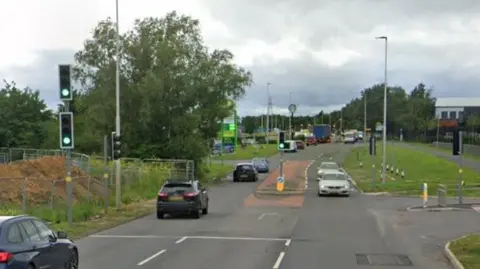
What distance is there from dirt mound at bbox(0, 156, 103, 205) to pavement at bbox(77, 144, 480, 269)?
17.4 feet

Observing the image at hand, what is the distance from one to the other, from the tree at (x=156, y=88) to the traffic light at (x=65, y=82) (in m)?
31.2

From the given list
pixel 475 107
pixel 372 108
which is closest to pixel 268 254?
pixel 475 107

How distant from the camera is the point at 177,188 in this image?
27.6 m

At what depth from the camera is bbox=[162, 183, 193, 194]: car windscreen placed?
27469 mm

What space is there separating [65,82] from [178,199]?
298 inches

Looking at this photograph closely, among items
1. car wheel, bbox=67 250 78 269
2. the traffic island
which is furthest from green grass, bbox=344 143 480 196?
car wheel, bbox=67 250 78 269

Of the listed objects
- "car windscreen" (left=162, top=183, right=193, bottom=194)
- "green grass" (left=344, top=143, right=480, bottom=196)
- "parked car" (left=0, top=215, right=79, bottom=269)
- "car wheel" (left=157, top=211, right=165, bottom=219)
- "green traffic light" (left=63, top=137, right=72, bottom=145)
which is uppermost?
"green traffic light" (left=63, top=137, right=72, bottom=145)

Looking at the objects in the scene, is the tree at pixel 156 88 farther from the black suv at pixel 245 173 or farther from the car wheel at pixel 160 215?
the car wheel at pixel 160 215

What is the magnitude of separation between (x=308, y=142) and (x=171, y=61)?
76.8 m

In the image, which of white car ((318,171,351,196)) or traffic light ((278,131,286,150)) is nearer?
traffic light ((278,131,286,150))

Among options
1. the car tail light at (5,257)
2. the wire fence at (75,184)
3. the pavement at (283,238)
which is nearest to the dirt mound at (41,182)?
the wire fence at (75,184)

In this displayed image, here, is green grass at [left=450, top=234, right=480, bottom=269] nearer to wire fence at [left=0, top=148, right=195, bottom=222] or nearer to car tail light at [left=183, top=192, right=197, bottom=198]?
car tail light at [left=183, top=192, right=197, bottom=198]

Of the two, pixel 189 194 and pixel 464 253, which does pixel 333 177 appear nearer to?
pixel 189 194

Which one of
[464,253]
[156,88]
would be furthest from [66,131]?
[156,88]
